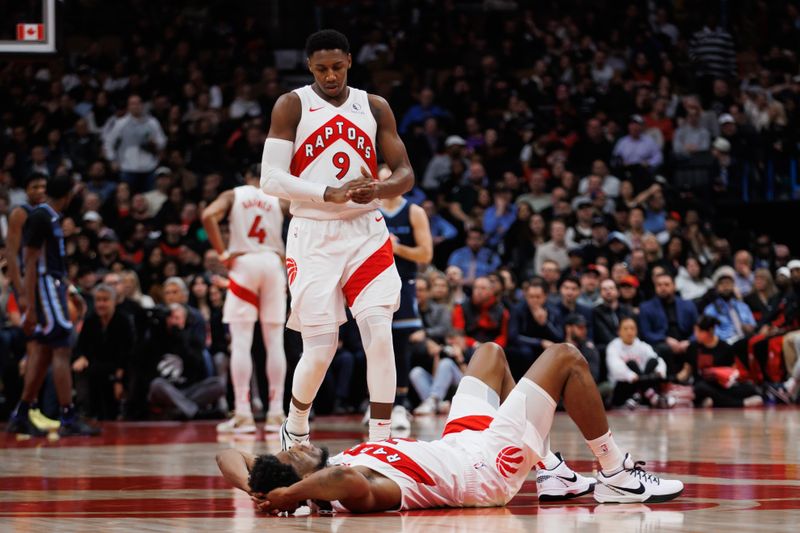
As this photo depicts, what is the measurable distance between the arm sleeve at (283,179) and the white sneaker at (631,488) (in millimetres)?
2031

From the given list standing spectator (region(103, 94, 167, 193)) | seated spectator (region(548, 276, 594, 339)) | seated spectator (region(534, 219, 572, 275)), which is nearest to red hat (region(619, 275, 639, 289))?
seated spectator (region(548, 276, 594, 339))

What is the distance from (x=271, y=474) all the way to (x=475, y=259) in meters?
11.2

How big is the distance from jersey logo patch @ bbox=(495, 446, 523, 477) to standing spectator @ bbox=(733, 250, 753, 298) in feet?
37.7

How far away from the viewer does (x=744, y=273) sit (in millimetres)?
16016

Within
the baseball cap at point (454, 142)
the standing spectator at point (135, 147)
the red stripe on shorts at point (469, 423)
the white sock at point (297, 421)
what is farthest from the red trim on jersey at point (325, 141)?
the baseball cap at point (454, 142)

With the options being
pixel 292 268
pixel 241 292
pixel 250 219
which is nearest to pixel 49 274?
pixel 241 292

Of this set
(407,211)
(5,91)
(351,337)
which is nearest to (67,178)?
(407,211)

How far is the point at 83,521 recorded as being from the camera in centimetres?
481

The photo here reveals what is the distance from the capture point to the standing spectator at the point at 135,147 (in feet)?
57.0

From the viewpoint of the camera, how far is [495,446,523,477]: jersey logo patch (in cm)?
498

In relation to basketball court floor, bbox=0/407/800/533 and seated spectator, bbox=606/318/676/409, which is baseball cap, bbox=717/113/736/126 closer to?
seated spectator, bbox=606/318/676/409

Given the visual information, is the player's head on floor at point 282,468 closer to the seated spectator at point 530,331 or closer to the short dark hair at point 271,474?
the short dark hair at point 271,474

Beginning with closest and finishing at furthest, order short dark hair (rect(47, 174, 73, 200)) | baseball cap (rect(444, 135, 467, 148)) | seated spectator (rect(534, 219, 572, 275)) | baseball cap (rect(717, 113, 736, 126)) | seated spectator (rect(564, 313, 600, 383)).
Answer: short dark hair (rect(47, 174, 73, 200))
seated spectator (rect(564, 313, 600, 383))
seated spectator (rect(534, 219, 572, 275))
baseball cap (rect(444, 135, 467, 148))
baseball cap (rect(717, 113, 736, 126))

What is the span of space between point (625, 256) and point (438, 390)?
12.3 ft
